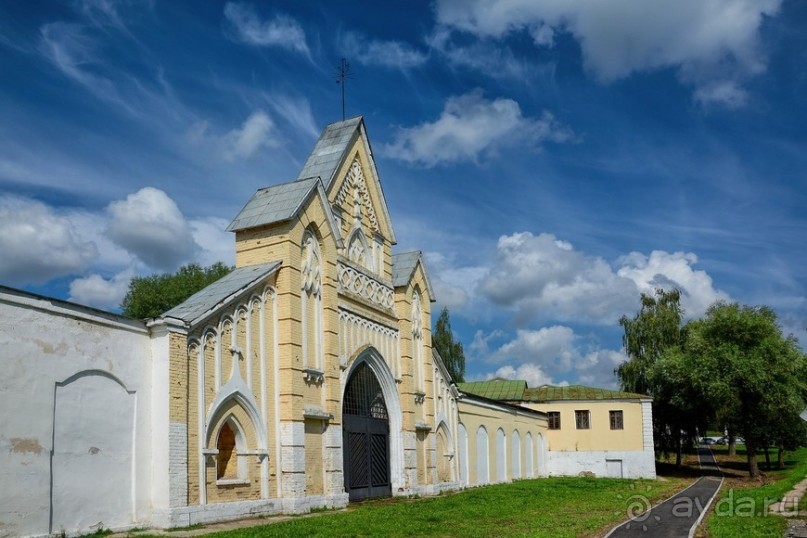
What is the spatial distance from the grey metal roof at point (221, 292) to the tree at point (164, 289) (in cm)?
2719

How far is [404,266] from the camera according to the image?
24484mm

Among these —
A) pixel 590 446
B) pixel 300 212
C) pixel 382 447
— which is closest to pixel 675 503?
pixel 382 447

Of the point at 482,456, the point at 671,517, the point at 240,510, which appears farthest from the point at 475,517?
the point at 482,456

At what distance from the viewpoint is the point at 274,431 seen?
54.7ft

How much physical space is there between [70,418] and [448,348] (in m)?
48.8

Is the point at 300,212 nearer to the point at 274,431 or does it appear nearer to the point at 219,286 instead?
the point at 219,286

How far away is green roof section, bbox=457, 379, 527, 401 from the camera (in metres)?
43.3

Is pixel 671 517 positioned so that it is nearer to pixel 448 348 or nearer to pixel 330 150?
pixel 330 150

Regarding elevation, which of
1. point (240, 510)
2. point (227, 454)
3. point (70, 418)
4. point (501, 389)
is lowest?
point (240, 510)

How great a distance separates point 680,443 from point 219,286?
33.9m

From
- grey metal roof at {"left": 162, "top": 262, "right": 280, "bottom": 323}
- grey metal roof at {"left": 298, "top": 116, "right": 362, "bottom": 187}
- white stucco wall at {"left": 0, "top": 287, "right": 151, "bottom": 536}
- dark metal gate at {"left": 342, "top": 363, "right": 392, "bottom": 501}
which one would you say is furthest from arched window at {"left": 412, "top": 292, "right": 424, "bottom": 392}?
white stucco wall at {"left": 0, "top": 287, "right": 151, "bottom": 536}

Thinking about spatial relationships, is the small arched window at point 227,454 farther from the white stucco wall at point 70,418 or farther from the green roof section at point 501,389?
the green roof section at point 501,389

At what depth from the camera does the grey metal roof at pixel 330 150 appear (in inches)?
822

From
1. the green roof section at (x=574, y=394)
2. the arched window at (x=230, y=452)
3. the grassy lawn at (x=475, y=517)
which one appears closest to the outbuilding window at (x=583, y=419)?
the green roof section at (x=574, y=394)
